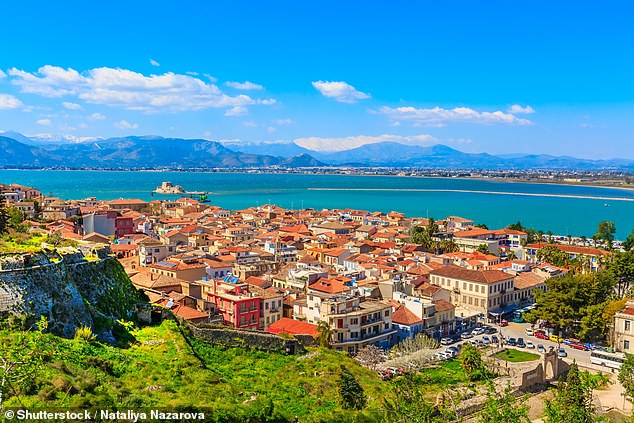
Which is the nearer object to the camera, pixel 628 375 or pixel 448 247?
pixel 628 375

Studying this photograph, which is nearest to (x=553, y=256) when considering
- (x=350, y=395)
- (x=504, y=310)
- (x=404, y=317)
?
(x=504, y=310)

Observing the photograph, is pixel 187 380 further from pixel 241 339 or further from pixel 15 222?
pixel 15 222

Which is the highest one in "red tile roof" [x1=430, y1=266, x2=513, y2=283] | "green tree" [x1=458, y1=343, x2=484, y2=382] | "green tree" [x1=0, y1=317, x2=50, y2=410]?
"green tree" [x1=0, y1=317, x2=50, y2=410]

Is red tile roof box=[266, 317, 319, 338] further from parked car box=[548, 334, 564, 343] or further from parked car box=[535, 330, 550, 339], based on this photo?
parked car box=[548, 334, 564, 343]

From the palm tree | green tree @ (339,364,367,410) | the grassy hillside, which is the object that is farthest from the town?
green tree @ (339,364,367,410)

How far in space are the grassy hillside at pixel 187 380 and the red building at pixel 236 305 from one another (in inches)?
214

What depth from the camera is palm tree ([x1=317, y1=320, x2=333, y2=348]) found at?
84.8 ft

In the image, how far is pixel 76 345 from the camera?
15.3m

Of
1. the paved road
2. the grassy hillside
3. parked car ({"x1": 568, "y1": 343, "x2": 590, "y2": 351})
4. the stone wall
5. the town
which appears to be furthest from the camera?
parked car ({"x1": 568, "y1": 343, "x2": 590, "y2": 351})

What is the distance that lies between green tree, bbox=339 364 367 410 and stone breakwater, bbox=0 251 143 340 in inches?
301

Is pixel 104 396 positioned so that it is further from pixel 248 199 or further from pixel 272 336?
pixel 248 199

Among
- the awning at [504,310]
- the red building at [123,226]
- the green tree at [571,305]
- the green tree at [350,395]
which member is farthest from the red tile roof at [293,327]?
the red building at [123,226]

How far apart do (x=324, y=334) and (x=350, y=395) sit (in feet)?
26.4

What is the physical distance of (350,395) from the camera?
59.0ft
